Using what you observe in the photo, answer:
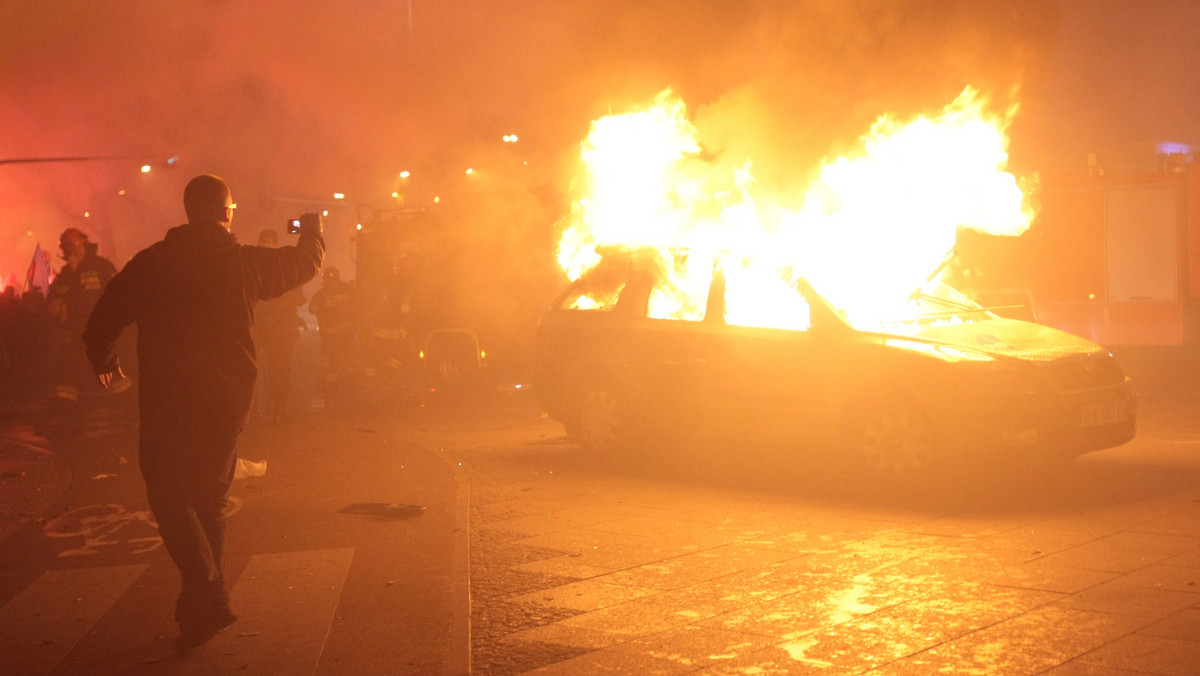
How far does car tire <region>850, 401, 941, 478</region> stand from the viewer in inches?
335

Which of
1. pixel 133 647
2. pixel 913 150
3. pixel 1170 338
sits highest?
pixel 913 150

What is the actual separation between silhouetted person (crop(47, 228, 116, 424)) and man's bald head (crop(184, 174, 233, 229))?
668 centimetres

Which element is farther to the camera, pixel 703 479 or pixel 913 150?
pixel 913 150

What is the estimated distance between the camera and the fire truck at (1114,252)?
18.0 meters

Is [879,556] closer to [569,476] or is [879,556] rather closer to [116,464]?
[569,476]

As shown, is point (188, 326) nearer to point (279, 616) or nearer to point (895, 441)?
point (279, 616)

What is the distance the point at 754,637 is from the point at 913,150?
6.51 metres

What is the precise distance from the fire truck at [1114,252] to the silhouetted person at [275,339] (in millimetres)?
10055

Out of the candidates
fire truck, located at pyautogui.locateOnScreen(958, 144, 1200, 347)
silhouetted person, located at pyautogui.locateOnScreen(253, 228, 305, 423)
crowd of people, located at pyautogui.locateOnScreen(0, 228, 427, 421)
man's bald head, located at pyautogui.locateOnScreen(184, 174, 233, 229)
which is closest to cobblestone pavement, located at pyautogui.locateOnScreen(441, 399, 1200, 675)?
man's bald head, located at pyautogui.locateOnScreen(184, 174, 233, 229)

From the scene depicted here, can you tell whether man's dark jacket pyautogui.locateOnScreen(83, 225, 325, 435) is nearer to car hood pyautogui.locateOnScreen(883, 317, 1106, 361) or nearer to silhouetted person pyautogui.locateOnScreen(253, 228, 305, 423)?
car hood pyautogui.locateOnScreen(883, 317, 1106, 361)

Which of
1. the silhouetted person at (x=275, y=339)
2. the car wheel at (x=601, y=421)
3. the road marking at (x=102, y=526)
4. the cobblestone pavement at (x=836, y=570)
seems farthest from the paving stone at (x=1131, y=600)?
the silhouetted person at (x=275, y=339)

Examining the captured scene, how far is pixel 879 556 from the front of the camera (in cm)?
655

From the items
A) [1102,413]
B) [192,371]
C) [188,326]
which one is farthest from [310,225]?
[1102,413]

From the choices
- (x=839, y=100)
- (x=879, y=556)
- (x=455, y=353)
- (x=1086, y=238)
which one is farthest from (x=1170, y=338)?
(x=879, y=556)
